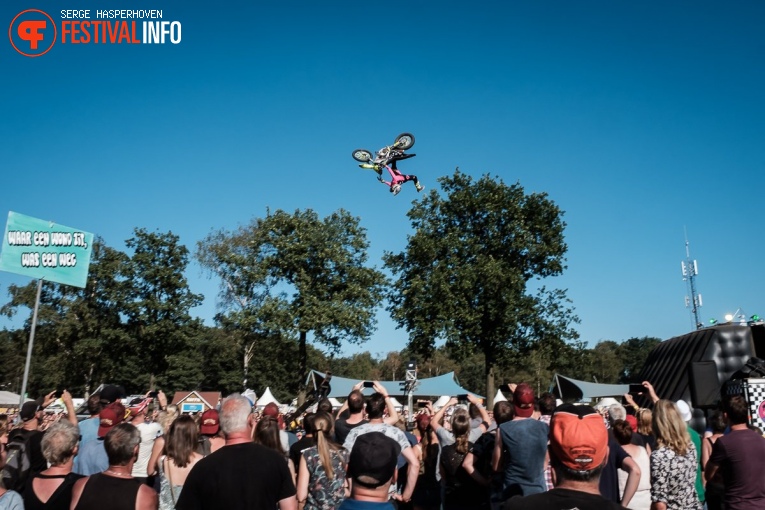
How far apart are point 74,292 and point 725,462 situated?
45899 millimetres

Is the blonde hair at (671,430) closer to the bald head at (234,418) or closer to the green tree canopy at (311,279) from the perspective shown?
the bald head at (234,418)

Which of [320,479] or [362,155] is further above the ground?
[362,155]

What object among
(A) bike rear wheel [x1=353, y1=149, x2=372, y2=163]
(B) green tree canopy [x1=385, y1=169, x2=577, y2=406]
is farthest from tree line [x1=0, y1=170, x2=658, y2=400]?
(A) bike rear wheel [x1=353, y1=149, x2=372, y2=163]

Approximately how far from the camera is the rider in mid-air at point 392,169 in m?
14.4

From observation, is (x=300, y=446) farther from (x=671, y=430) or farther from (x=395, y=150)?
(x=395, y=150)

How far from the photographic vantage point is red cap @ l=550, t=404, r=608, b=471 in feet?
7.16

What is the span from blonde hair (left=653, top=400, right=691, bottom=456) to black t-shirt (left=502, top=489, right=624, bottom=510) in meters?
3.09

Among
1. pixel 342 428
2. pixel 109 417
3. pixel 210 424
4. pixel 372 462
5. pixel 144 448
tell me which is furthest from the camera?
pixel 144 448

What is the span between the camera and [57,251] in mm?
13477

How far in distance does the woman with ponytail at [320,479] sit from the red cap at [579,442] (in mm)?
2640

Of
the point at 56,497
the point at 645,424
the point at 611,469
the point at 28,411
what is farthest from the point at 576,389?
the point at 56,497

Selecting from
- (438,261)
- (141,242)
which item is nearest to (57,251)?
(438,261)

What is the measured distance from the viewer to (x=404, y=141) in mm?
14234

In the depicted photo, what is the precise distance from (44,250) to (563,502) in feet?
46.1
